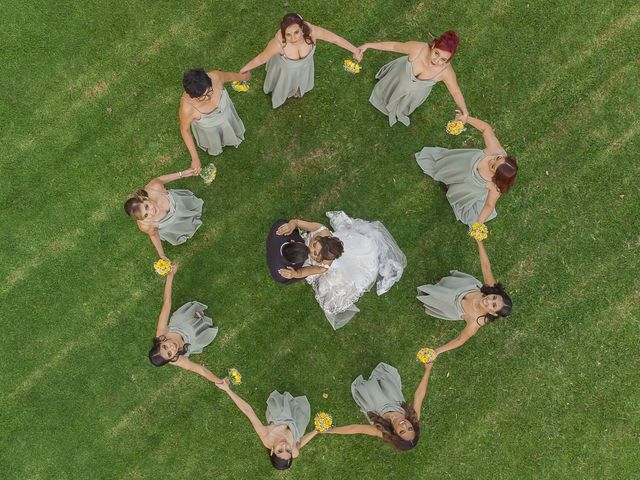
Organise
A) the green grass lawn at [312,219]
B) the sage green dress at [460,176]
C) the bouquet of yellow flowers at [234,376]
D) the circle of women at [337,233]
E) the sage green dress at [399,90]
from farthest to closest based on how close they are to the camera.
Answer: the green grass lawn at [312,219] < the bouquet of yellow flowers at [234,376] < the sage green dress at [460,176] < the sage green dress at [399,90] < the circle of women at [337,233]

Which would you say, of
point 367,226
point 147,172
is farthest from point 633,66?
point 147,172

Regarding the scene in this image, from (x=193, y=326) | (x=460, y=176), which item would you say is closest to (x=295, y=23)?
(x=460, y=176)

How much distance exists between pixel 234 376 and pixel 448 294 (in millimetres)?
3394

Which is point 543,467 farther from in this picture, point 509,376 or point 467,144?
point 467,144

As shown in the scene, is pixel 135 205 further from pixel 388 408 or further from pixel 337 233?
pixel 388 408

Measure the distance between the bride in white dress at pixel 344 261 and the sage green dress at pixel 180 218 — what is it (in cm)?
160

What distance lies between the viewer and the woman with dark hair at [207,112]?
5.41 meters

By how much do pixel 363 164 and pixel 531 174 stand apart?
8.95 feet

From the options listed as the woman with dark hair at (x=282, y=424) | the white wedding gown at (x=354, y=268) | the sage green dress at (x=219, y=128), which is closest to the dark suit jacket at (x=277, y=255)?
the white wedding gown at (x=354, y=268)

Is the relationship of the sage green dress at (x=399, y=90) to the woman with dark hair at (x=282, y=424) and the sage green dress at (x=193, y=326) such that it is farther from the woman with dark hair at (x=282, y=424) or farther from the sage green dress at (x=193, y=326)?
the woman with dark hair at (x=282, y=424)

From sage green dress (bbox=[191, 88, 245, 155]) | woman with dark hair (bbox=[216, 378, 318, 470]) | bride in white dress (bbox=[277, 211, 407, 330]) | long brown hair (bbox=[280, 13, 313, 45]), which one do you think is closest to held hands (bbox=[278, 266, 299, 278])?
bride in white dress (bbox=[277, 211, 407, 330])

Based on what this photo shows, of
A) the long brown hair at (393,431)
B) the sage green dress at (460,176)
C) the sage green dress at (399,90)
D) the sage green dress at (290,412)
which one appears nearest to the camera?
the long brown hair at (393,431)

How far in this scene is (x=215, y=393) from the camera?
7586 mm

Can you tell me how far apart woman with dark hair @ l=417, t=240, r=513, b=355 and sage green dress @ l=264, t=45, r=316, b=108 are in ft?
11.3
